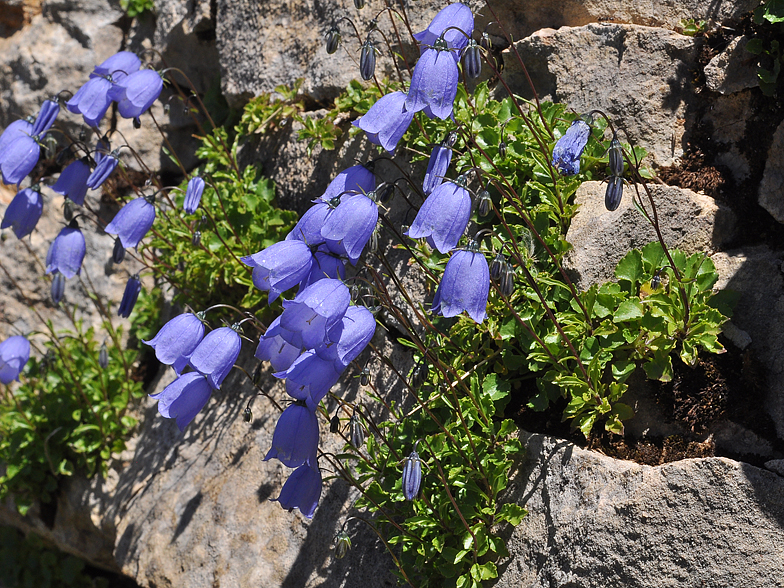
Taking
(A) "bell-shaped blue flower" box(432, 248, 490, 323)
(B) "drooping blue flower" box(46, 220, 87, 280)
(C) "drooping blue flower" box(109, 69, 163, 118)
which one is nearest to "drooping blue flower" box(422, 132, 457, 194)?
(A) "bell-shaped blue flower" box(432, 248, 490, 323)

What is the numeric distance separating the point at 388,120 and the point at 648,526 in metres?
2.31

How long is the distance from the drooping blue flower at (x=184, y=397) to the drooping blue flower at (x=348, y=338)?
0.93 meters

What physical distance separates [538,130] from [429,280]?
1.17 m

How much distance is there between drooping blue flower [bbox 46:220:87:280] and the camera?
450cm

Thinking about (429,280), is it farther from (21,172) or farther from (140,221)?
(21,172)

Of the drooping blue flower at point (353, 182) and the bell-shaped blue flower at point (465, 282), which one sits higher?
the drooping blue flower at point (353, 182)

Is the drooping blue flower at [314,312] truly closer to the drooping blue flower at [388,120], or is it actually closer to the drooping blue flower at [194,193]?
the drooping blue flower at [388,120]

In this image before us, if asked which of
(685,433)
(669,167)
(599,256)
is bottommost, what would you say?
→ (685,433)

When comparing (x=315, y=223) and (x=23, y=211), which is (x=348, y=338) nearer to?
(x=315, y=223)

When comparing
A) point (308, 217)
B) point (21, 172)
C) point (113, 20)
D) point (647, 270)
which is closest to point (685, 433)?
point (647, 270)

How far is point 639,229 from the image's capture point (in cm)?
373

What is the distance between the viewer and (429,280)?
13.8 ft

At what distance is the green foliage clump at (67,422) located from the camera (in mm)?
5578

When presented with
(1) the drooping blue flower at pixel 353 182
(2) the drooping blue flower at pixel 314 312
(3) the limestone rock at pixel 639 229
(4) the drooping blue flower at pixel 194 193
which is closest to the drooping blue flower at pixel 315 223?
(1) the drooping blue flower at pixel 353 182
